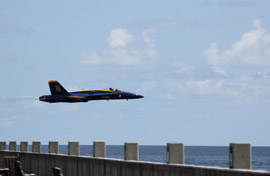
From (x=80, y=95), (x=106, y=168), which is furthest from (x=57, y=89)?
(x=106, y=168)

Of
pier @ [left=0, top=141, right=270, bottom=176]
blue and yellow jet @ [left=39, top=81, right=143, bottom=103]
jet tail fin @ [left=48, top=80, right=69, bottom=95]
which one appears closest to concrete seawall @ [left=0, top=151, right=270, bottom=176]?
pier @ [left=0, top=141, right=270, bottom=176]

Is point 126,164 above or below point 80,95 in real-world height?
below

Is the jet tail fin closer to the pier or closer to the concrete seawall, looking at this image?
the concrete seawall

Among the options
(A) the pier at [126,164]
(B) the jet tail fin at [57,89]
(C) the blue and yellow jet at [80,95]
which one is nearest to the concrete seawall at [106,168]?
(A) the pier at [126,164]

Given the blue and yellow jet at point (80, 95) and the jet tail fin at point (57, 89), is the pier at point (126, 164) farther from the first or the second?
the jet tail fin at point (57, 89)

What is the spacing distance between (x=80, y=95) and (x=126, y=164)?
93377 millimetres

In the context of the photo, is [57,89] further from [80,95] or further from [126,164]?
[126,164]

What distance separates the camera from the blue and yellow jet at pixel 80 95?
10833 cm

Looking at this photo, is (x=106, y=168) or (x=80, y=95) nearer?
(x=106, y=168)

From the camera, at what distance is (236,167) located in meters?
16.5

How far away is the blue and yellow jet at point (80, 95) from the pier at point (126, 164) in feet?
241

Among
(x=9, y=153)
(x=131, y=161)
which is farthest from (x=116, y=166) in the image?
(x=9, y=153)

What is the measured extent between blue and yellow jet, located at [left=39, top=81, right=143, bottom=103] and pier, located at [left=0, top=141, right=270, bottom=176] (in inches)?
2895

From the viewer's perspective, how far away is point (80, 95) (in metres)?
115
